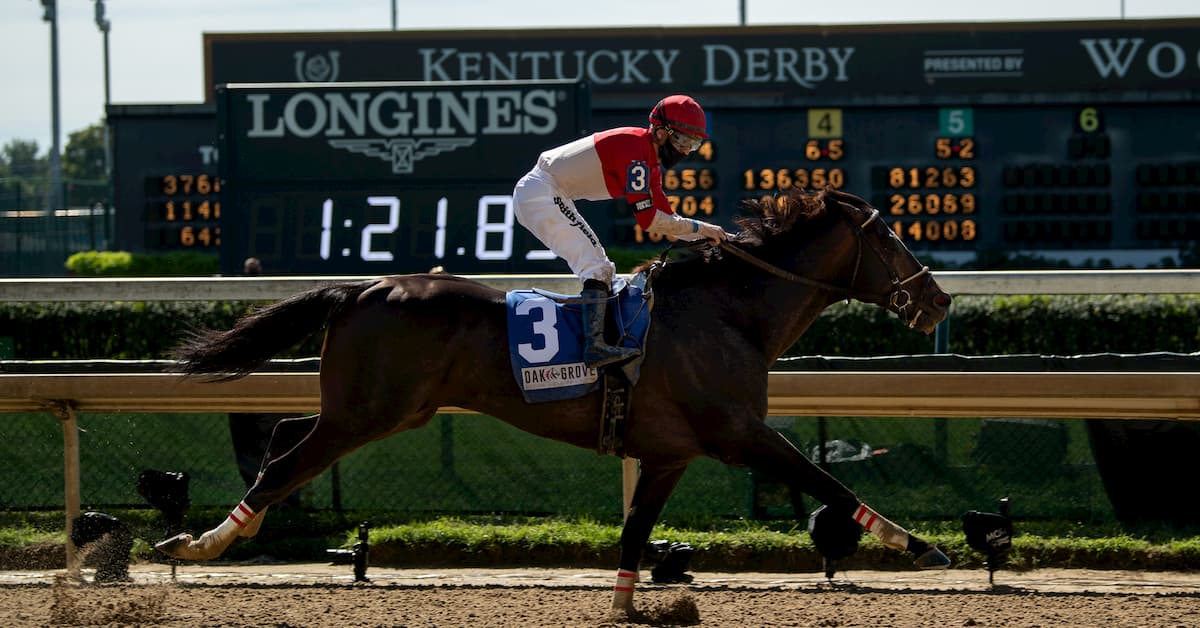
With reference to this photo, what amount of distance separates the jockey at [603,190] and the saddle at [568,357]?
0.15 feet

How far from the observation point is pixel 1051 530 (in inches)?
247

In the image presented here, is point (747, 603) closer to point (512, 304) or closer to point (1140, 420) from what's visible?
point (512, 304)

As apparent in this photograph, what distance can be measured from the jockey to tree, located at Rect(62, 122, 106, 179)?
1636 inches

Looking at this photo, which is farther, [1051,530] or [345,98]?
[345,98]

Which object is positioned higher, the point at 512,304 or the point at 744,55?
the point at 744,55

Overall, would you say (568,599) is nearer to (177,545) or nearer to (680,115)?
(177,545)

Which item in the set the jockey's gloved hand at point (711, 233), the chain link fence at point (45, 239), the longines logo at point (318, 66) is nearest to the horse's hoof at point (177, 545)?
the jockey's gloved hand at point (711, 233)

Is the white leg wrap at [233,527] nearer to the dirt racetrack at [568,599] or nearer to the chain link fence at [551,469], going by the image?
the dirt racetrack at [568,599]

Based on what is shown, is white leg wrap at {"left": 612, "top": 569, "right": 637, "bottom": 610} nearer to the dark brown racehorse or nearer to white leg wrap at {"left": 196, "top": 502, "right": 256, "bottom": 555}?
the dark brown racehorse

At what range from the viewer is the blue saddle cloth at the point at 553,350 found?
5.06 m

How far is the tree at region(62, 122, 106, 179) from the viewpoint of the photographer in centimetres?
4669

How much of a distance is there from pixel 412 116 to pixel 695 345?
19.4 feet

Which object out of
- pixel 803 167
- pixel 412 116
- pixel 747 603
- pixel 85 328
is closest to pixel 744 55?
pixel 803 167

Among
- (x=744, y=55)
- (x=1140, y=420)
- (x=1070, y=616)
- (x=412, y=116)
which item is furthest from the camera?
(x=744, y=55)
